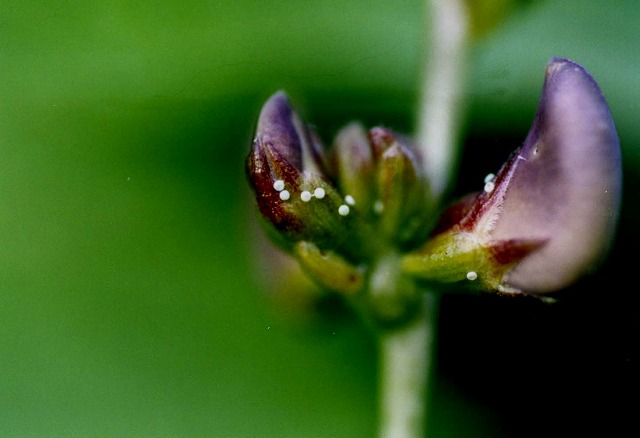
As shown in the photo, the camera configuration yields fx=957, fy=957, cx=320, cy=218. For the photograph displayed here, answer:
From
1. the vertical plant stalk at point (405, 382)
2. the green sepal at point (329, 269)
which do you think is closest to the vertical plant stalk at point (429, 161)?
the vertical plant stalk at point (405, 382)

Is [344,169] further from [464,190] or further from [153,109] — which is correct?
[153,109]

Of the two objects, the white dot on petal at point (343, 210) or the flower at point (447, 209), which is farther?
the white dot on petal at point (343, 210)

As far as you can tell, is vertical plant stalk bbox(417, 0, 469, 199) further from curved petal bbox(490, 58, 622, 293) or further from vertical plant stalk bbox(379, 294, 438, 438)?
curved petal bbox(490, 58, 622, 293)

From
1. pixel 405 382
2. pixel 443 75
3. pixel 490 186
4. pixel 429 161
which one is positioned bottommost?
pixel 405 382

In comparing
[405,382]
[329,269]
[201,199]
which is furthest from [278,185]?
[201,199]

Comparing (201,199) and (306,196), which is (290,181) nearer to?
(306,196)

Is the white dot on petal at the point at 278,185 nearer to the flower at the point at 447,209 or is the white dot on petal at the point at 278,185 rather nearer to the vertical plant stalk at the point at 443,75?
the flower at the point at 447,209

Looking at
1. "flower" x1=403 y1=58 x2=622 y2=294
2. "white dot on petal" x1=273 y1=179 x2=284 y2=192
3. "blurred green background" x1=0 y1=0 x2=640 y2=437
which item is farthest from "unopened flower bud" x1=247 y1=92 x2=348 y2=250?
"blurred green background" x1=0 y1=0 x2=640 y2=437

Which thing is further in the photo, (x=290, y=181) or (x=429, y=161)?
(x=429, y=161)
